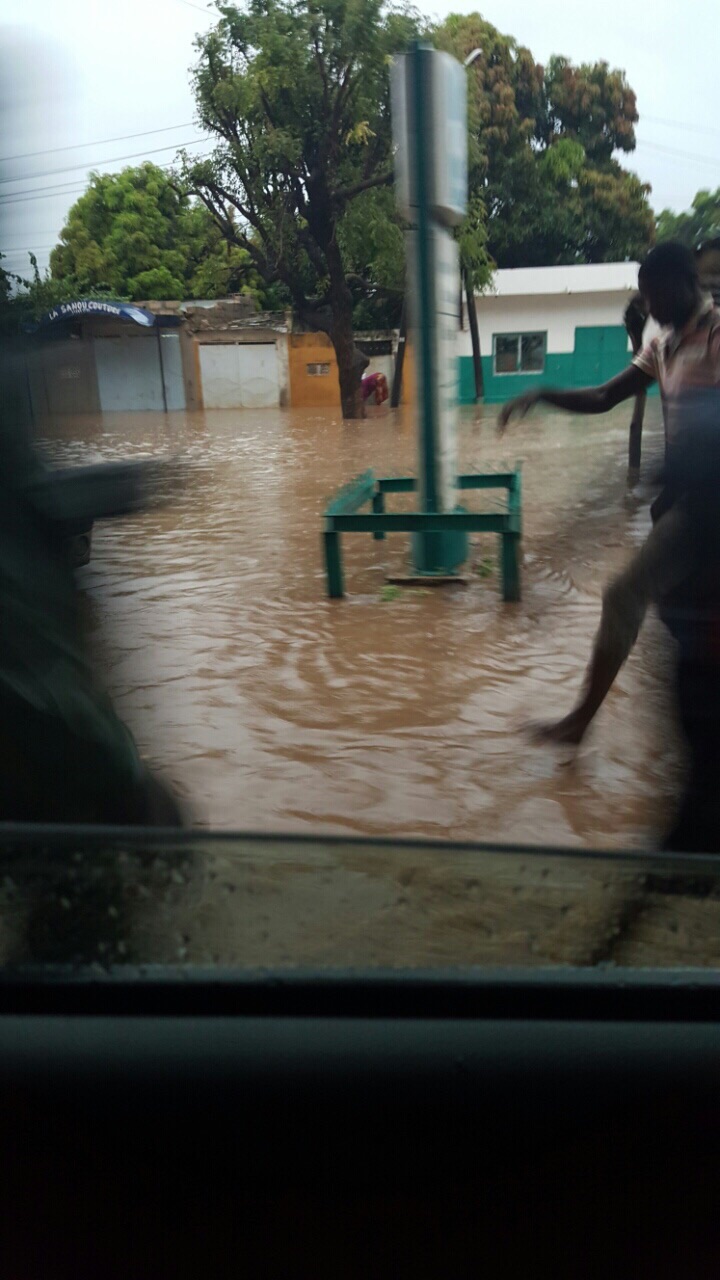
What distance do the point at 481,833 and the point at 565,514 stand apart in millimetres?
6642

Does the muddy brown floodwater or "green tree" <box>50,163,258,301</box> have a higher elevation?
"green tree" <box>50,163,258,301</box>

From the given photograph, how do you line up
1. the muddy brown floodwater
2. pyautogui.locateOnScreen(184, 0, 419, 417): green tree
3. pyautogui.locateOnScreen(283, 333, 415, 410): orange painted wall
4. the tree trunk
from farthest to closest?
pyautogui.locateOnScreen(283, 333, 415, 410): orange painted wall, the tree trunk, pyautogui.locateOnScreen(184, 0, 419, 417): green tree, the muddy brown floodwater

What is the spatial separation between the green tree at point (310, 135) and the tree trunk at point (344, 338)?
2 centimetres

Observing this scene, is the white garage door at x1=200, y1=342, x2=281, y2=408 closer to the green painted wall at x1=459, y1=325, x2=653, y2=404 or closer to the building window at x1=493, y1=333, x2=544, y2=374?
the green painted wall at x1=459, y1=325, x2=653, y2=404

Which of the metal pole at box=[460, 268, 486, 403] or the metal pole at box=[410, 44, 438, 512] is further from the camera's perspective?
the metal pole at box=[460, 268, 486, 403]

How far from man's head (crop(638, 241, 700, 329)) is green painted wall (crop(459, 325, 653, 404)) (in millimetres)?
23384

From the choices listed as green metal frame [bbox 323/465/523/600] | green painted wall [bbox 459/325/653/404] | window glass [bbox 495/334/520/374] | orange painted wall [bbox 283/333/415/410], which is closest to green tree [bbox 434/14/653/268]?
window glass [bbox 495/334/520/374]

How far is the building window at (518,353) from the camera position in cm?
2612

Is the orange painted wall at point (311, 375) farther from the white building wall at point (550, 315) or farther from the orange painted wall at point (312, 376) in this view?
the white building wall at point (550, 315)

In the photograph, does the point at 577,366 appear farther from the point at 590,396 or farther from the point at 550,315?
the point at 590,396

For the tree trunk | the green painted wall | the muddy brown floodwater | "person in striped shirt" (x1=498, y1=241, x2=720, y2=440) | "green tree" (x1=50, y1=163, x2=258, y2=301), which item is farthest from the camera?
"green tree" (x1=50, y1=163, x2=258, y2=301)

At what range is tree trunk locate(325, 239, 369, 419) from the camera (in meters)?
21.2

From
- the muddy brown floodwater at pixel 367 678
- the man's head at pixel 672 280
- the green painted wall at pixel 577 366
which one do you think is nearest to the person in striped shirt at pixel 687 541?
the man's head at pixel 672 280

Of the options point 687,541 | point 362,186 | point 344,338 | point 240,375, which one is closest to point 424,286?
point 687,541
